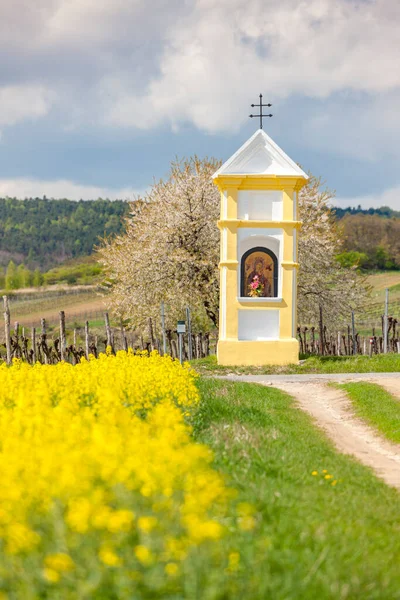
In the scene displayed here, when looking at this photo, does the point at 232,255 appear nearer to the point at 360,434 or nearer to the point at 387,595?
the point at 360,434

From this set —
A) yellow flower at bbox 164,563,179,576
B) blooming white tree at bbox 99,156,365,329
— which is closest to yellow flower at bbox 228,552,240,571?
yellow flower at bbox 164,563,179,576

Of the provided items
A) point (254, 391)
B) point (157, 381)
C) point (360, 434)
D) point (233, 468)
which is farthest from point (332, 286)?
point (233, 468)

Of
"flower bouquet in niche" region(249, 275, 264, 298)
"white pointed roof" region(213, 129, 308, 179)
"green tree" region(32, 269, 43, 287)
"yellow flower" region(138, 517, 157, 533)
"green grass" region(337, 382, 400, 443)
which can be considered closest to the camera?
"yellow flower" region(138, 517, 157, 533)

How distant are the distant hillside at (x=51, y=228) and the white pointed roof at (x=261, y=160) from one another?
83766mm

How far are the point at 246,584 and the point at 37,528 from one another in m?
1.33

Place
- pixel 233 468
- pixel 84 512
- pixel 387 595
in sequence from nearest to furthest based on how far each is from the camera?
pixel 84 512 < pixel 387 595 < pixel 233 468

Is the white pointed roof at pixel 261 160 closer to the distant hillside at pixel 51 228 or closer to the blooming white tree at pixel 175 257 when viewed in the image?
the blooming white tree at pixel 175 257

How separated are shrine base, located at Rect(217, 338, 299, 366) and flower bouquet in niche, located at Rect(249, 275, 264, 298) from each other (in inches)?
62.0

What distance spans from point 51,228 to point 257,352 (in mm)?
101268

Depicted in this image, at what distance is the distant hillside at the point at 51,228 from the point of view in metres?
112

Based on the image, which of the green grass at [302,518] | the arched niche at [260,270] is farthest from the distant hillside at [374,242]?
the green grass at [302,518]

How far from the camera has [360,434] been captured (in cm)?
1255

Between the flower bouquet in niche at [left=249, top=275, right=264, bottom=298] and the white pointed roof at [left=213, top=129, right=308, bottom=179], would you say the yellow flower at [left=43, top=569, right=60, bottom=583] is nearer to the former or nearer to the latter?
the flower bouquet in niche at [left=249, top=275, right=264, bottom=298]

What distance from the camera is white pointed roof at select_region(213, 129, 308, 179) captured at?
22625 millimetres
